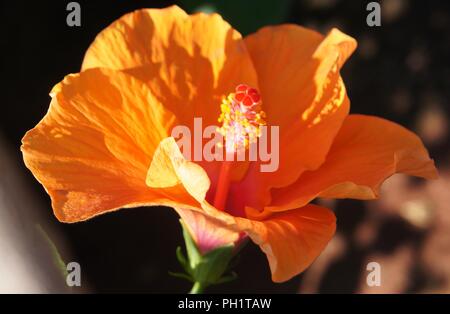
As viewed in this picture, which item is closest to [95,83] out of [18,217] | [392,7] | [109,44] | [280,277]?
[109,44]

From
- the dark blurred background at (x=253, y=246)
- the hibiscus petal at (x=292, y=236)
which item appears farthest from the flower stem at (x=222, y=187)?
the dark blurred background at (x=253, y=246)

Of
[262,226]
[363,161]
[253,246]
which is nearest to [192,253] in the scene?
[262,226]

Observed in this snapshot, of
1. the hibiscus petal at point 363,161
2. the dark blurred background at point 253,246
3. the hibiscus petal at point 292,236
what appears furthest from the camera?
the dark blurred background at point 253,246

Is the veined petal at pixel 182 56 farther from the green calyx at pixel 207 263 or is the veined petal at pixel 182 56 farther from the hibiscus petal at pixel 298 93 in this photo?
the green calyx at pixel 207 263

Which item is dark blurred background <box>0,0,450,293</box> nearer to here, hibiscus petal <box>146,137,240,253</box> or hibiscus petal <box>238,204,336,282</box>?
hibiscus petal <box>146,137,240,253</box>

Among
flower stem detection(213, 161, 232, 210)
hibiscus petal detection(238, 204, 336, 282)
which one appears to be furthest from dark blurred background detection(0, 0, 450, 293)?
hibiscus petal detection(238, 204, 336, 282)

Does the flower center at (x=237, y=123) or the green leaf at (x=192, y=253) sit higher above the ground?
the flower center at (x=237, y=123)

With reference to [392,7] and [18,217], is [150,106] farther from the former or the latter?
[392,7]
